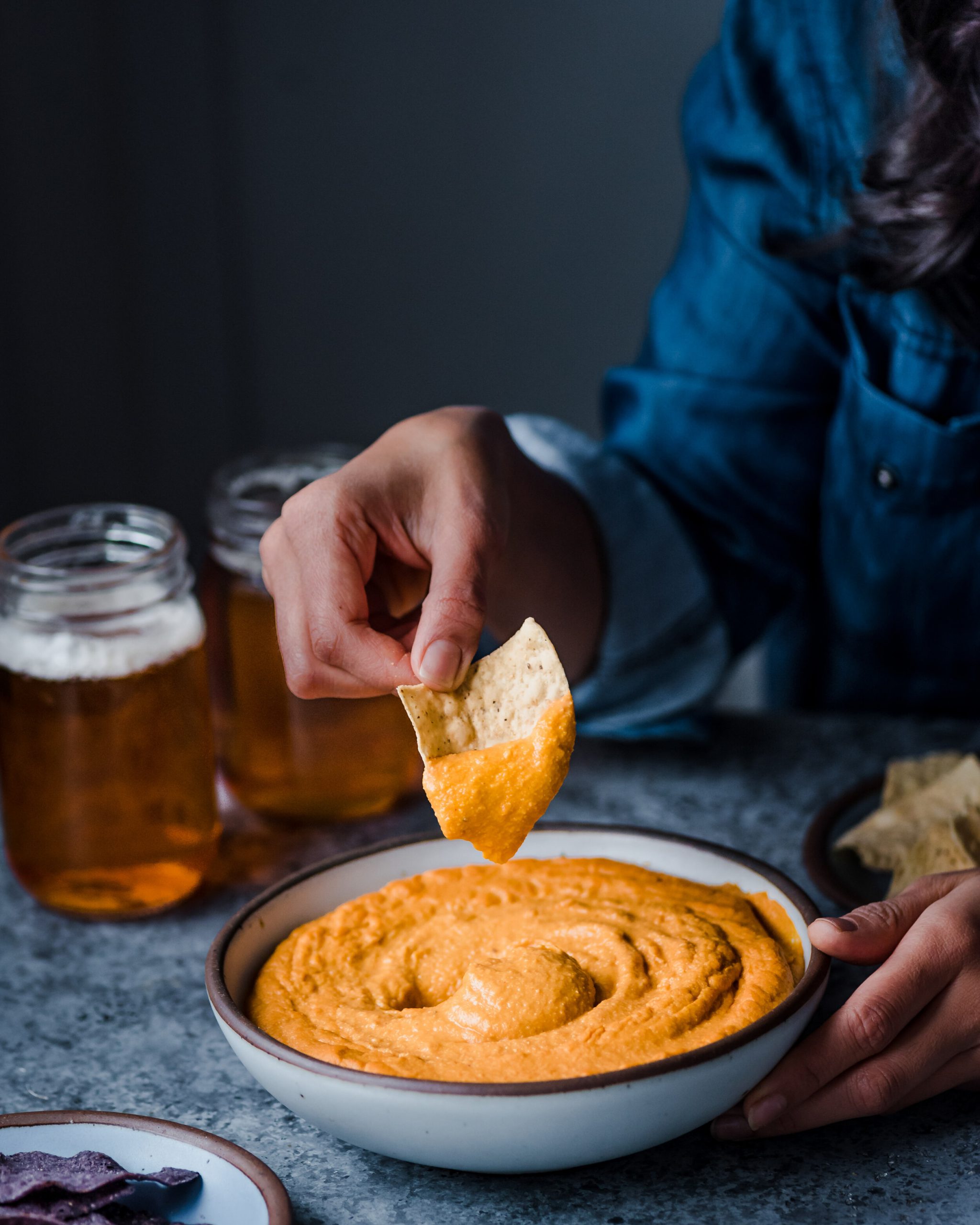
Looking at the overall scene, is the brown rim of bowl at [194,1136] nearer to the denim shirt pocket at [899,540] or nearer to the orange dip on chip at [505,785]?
the orange dip on chip at [505,785]

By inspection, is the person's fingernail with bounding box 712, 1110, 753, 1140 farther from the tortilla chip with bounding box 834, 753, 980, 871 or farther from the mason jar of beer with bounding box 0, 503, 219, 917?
the mason jar of beer with bounding box 0, 503, 219, 917

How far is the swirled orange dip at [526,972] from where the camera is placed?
0.86 meters

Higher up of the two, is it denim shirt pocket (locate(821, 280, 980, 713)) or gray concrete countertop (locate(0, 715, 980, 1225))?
denim shirt pocket (locate(821, 280, 980, 713))

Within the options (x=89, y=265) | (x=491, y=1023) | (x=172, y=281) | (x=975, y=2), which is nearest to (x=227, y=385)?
(x=172, y=281)

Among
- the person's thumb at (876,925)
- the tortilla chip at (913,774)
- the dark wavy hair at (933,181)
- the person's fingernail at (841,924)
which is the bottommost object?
the tortilla chip at (913,774)

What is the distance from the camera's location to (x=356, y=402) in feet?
11.3

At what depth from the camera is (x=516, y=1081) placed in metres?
0.82

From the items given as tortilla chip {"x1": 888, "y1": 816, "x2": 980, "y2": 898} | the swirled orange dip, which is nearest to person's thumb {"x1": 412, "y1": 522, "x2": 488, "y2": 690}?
the swirled orange dip

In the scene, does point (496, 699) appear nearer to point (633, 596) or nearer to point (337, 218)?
point (633, 596)

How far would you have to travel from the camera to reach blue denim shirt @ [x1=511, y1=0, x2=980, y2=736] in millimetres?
1545

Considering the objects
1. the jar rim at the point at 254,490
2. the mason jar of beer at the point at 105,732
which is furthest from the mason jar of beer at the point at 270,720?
the mason jar of beer at the point at 105,732

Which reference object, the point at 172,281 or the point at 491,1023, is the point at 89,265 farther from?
the point at 491,1023

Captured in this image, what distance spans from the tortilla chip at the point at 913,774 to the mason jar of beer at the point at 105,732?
64 centimetres

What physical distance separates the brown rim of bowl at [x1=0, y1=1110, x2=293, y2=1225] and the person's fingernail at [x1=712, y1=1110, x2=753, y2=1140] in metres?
0.28
